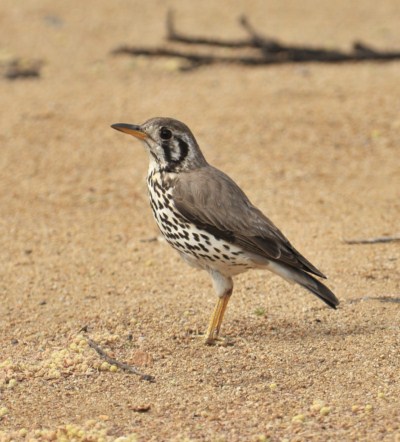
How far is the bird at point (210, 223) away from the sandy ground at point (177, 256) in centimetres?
42

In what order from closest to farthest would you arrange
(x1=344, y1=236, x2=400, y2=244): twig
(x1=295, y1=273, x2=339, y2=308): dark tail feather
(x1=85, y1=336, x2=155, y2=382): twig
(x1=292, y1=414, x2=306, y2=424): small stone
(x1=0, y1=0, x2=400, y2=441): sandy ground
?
1. (x1=292, y1=414, x2=306, y2=424): small stone
2. (x1=0, y1=0, x2=400, y2=441): sandy ground
3. (x1=85, y1=336, x2=155, y2=382): twig
4. (x1=295, y1=273, x2=339, y2=308): dark tail feather
5. (x1=344, y1=236, x2=400, y2=244): twig

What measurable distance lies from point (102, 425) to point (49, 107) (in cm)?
762

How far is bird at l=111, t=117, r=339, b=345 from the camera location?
6027 mm

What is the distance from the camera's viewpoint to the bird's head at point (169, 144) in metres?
6.36

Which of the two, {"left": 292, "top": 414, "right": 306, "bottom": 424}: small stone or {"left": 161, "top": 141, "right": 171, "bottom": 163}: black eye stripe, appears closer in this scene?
{"left": 292, "top": 414, "right": 306, "bottom": 424}: small stone

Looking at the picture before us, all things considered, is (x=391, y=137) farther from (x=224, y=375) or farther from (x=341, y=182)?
(x=224, y=375)

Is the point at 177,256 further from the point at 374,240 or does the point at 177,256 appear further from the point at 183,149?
the point at 183,149

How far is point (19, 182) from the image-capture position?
10.1m

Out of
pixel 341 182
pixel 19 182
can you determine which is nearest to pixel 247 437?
pixel 341 182

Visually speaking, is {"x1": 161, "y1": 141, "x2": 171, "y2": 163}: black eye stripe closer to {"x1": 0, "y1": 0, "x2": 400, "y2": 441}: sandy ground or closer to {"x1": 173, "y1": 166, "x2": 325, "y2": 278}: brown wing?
{"x1": 173, "y1": 166, "x2": 325, "y2": 278}: brown wing

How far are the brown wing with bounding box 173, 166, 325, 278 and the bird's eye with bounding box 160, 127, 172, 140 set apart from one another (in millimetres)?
272

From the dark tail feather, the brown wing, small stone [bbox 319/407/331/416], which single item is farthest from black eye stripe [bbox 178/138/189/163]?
small stone [bbox 319/407/331/416]

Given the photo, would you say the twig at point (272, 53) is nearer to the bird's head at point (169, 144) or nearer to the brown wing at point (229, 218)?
the bird's head at point (169, 144)

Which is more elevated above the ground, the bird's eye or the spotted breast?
the bird's eye
